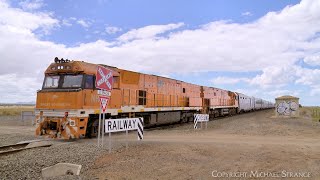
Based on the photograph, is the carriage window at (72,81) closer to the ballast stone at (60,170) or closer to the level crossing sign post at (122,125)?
the level crossing sign post at (122,125)

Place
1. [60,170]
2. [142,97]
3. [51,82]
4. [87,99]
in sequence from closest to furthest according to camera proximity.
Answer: [60,170], [87,99], [51,82], [142,97]

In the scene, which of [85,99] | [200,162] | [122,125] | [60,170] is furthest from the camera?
[85,99]

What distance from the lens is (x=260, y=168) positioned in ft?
29.1

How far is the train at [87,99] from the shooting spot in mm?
14414

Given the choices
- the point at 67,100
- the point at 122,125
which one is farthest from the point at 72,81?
the point at 122,125

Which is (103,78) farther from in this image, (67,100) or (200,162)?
(200,162)

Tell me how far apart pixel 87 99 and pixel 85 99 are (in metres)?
0.14

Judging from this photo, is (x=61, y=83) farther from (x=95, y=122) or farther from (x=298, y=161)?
(x=298, y=161)

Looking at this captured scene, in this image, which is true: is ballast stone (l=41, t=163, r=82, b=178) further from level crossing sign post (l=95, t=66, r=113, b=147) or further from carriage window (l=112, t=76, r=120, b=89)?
carriage window (l=112, t=76, r=120, b=89)

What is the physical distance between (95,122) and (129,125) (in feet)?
11.9

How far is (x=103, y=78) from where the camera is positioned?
12.0 meters

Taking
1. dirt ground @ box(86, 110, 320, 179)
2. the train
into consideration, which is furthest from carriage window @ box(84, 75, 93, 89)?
dirt ground @ box(86, 110, 320, 179)

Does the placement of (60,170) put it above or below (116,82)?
below

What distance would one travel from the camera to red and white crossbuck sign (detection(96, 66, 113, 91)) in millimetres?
11634
